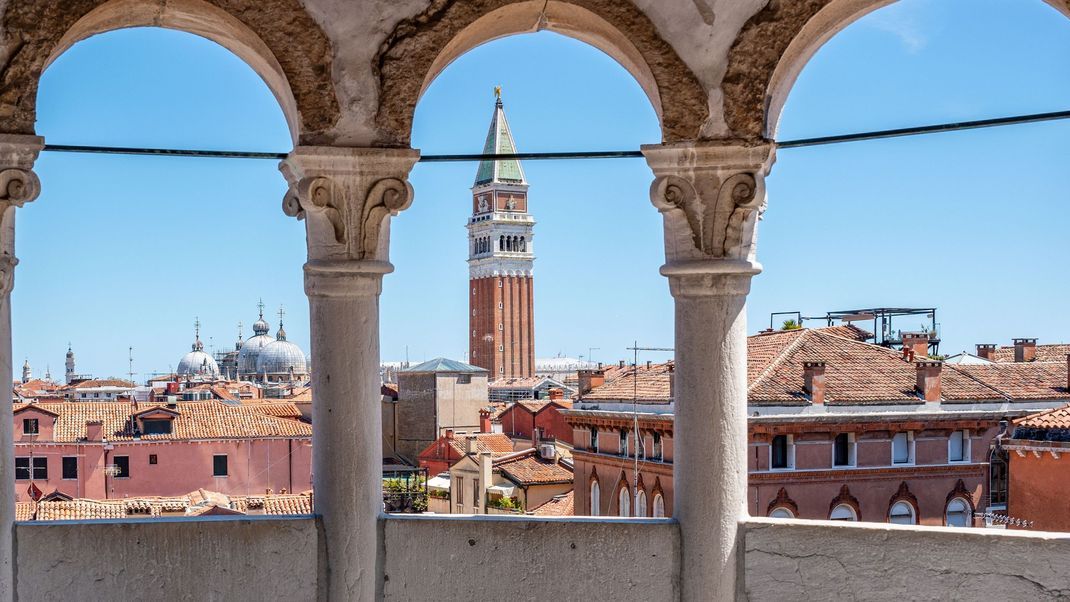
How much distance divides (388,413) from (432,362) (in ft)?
18.0

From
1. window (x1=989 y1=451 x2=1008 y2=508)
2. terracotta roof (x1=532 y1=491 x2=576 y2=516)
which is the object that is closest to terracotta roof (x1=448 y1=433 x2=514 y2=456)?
terracotta roof (x1=532 y1=491 x2=576 y2=516)

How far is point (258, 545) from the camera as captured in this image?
17.2 ft

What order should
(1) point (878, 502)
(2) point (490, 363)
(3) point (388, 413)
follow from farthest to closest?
(2) point (490, 363) → (3) point (388, 413) → (1) point (878, 502)

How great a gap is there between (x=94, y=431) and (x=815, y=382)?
25.4 meters

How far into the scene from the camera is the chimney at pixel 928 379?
32.4m

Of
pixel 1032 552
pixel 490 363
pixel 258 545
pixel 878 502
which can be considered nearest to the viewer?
pixel 1032 552

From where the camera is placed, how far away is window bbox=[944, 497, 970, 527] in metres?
33.8

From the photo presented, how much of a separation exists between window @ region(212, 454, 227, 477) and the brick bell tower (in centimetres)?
8783

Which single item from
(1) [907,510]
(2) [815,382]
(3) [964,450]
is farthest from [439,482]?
(3) [964,450]

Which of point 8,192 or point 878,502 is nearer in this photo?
point 8,192

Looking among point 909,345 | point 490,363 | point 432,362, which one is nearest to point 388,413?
point 432,362

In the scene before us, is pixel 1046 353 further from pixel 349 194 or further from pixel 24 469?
pixel 349 194

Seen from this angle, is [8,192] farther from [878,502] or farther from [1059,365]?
[1059,365]

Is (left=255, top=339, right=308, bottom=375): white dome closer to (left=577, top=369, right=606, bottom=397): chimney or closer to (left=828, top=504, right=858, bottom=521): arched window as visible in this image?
(left=577, top=369, right=606, bottom=397): chimney
